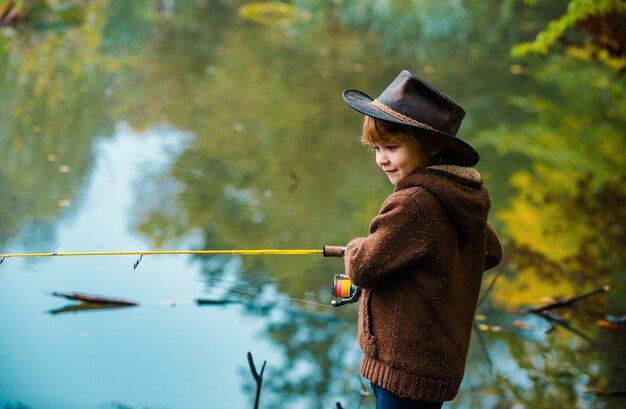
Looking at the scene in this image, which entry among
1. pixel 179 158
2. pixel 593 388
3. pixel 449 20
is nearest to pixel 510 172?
pixel 179 158

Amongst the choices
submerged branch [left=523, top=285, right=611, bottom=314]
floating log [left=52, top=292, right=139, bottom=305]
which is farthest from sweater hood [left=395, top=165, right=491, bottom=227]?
submerged branch [left=523, top=285, right=611, bottom=314]

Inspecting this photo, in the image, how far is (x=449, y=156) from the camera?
8.39 ft

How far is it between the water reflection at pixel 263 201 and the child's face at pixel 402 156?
1.52 m

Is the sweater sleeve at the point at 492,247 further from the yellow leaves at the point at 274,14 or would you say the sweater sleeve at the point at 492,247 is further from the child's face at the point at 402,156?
the yellow leaves at the point at 274,14

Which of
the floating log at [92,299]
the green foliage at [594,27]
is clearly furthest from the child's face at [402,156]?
the green foliage at [594,27]

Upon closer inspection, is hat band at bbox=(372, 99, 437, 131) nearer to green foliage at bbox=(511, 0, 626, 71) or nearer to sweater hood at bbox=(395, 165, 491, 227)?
sweater hood at bbox=(395, 165, 491, 227)

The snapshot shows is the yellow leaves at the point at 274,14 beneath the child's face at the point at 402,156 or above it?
beneath

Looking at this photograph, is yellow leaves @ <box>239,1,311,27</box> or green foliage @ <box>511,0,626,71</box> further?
yellow leaves @ <box>239,1,311,27</box>

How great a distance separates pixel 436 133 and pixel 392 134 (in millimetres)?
138

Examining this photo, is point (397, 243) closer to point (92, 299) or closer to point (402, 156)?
point (402, 156)

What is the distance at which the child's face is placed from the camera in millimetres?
2510

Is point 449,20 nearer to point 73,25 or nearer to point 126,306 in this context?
point 73,25

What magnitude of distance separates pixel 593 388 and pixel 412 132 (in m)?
2.09

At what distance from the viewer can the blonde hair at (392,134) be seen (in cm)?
249
